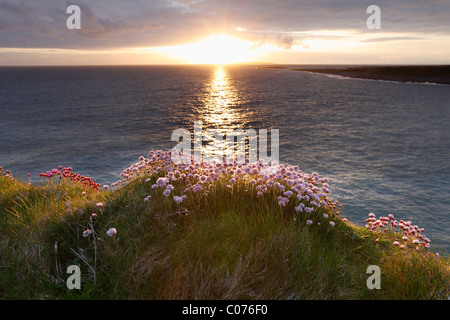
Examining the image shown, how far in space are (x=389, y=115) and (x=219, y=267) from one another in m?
50.6

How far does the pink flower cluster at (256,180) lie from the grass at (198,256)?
8.6 inches

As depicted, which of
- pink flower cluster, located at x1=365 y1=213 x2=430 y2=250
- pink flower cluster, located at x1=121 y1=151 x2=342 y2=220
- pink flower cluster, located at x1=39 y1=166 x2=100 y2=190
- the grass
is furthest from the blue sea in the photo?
the grass

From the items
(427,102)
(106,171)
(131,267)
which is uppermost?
(427,102)

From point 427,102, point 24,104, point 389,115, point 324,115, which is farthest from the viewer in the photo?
point 24,104

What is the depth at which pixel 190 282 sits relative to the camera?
3.60 m

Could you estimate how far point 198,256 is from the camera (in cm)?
400

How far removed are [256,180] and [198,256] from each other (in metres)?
2.94

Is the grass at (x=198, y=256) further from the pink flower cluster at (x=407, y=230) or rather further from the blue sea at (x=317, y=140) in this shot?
the blue sea at (x=317, y=140)

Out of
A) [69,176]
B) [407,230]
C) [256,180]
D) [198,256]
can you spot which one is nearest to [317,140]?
[407,230]

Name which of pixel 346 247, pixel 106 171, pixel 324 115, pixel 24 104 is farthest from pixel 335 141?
pixel 24 104

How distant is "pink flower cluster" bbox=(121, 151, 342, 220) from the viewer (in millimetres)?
5488

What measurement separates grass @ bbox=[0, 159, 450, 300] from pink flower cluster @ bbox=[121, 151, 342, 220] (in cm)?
22

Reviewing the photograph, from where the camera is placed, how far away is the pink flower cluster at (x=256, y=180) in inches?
216

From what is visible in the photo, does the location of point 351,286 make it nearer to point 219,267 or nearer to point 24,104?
point 219,267
